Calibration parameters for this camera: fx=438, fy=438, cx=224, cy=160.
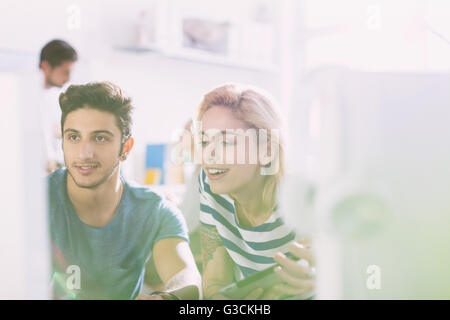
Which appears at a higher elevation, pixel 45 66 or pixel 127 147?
pixel 45 66

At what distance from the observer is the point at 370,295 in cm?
63

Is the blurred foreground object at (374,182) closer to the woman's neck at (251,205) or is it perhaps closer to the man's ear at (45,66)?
the woman's neck at (251,205)

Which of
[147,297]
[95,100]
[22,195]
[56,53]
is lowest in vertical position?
[147,297]

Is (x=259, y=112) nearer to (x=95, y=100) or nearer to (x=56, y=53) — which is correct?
(x=95, y=100)

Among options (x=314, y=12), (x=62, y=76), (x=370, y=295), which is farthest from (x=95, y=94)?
(x=314, y=12)

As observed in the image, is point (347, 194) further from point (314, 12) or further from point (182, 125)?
point (314, 12)

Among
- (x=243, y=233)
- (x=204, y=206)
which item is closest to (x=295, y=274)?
(x=243, y=233)

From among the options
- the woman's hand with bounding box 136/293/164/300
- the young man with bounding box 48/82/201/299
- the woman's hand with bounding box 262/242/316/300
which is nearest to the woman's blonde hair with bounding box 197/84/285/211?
the woman's hand with bounding box 262/242/316/300

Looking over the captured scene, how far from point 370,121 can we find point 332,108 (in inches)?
2.6

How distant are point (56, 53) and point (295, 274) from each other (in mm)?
733

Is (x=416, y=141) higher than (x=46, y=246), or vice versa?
(x=416, y=141)

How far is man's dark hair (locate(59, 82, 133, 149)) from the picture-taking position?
39.0 inches

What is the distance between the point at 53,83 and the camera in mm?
992

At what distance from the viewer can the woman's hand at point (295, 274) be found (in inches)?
35.4
